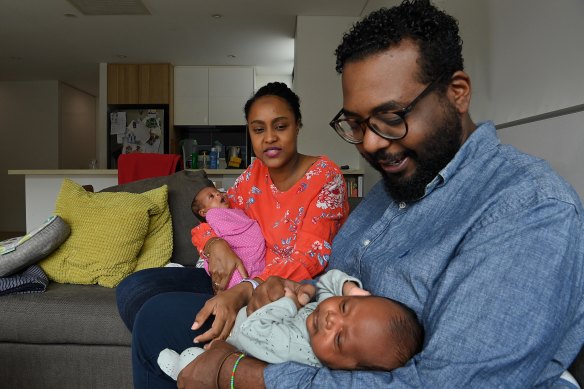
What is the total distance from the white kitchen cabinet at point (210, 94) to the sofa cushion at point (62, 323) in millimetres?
5503

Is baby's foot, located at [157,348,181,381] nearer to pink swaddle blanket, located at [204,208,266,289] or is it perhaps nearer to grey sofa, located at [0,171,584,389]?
pink swaddle blanket, located at [204,208,266,289]

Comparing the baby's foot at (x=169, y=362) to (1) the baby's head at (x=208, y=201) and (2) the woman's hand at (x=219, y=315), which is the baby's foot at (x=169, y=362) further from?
(1) the baby's head at (x=208, y=201)

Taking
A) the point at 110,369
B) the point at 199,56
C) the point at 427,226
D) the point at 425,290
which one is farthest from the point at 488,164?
the point at 199,56

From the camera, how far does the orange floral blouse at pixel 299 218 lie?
56.1 inches

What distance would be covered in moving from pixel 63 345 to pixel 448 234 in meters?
1.73

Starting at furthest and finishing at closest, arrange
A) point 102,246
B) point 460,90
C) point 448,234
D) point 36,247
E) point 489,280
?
point 102,246 → point 36,247 → point 460,90 → point 448,234 → point 489,280

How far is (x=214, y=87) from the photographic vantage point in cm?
725

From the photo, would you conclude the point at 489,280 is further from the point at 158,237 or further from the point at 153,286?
the point at 158,237

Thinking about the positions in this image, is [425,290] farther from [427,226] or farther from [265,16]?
[265,16]

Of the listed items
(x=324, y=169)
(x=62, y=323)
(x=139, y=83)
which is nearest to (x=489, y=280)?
(x=324, y=169)

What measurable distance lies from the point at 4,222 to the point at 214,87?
521 centimetres

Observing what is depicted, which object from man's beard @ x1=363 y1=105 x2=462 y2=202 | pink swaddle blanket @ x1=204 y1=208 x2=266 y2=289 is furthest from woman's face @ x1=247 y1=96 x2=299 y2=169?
man's beard @ x1=363 y1=105 x2=462 y2=202

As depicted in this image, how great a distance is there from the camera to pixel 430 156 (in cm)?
94

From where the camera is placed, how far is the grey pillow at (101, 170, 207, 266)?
7.88 feet
